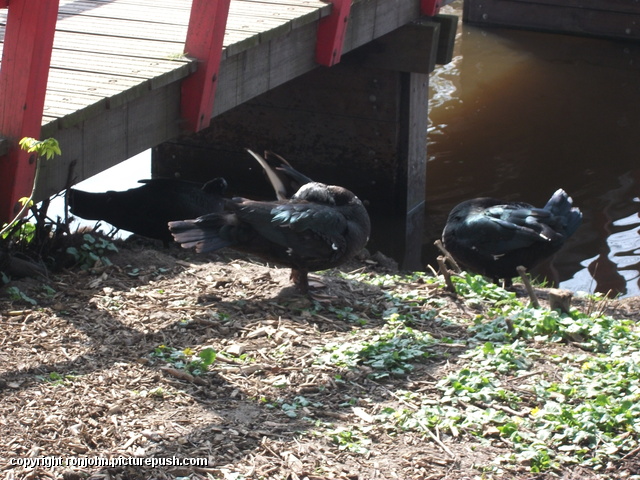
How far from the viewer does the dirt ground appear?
142 inches

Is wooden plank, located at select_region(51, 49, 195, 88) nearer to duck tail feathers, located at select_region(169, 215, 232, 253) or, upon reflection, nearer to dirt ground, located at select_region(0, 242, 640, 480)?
duck tail feathers, located at select_region(169, 215, 232, 253)

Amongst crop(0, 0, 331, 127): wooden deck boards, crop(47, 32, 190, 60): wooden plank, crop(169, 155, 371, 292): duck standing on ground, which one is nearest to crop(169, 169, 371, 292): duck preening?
crop(169, 155, 371, 292): duck standing on ground

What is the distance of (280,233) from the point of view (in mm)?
5523

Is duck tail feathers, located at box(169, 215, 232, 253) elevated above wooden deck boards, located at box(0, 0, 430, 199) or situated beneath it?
situated beneath

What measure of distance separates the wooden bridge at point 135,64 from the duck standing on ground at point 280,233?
2.58 feet

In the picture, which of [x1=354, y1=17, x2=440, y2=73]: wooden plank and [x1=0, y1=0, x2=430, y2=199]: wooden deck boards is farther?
[x1=354, y1=17, x2=440, y2=73]: wooden plank

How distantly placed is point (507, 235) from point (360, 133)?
368 centimetres

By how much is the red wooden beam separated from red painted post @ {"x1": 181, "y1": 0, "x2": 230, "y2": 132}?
1.86 m

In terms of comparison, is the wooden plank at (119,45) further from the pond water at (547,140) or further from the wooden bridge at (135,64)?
the pond water at (547,140)

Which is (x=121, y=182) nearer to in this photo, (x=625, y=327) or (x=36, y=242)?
(x=36, y=242)

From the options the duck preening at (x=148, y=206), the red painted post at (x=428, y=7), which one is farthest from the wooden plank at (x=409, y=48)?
the duck preening at (x=148, y=206)

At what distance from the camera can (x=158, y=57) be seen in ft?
20.1

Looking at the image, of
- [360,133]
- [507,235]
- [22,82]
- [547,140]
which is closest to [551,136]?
[547,140]

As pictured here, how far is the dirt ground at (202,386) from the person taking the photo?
11.8ft
